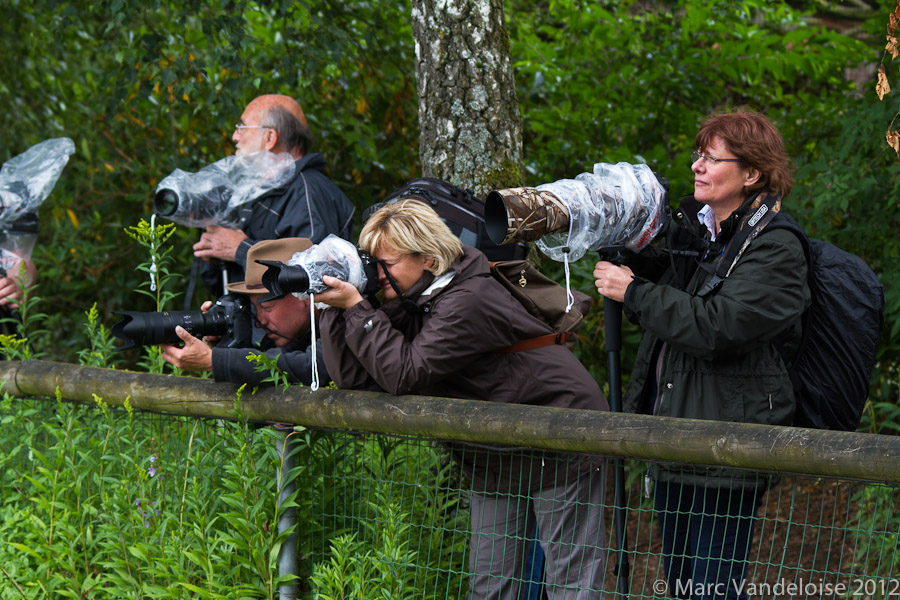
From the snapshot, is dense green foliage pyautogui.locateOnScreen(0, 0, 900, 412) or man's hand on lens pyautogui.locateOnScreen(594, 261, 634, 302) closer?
man's hand on lens pyautogui.locateOnScreen(594, 261, 634, 302)

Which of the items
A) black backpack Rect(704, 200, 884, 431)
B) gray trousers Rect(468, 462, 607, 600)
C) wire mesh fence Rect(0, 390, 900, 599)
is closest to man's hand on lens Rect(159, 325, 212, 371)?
wire mesh fence Rect(0, 390, 900, 599)

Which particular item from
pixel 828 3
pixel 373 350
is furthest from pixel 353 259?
pixel 828 3

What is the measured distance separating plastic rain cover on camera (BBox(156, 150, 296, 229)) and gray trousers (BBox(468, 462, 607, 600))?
1797 mm

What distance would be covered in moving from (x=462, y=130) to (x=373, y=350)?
5.10ft

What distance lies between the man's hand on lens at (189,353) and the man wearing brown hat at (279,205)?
695mm

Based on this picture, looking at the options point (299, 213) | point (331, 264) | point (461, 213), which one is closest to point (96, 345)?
point (299, 213)

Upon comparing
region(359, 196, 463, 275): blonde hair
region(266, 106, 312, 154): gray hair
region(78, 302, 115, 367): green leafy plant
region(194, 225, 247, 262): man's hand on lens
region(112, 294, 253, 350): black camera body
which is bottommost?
region(78, 302, 115, 367): green leafy plant

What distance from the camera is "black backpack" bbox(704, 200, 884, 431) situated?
2.81 m

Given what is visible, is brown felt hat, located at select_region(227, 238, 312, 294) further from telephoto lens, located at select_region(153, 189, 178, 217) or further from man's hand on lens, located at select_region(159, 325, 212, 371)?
telephoto lens, located at select_region(153, 189, 178, 217)

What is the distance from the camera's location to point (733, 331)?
262cm

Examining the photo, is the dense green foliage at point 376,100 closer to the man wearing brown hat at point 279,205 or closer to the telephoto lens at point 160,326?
the man wearing brown hat at point 279,205

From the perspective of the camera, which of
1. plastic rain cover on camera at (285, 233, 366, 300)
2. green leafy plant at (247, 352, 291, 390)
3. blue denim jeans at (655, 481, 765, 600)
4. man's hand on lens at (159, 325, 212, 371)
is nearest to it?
blue denim jeans at (655, 481, 765, 600)

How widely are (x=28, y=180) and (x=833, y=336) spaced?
12.4ft

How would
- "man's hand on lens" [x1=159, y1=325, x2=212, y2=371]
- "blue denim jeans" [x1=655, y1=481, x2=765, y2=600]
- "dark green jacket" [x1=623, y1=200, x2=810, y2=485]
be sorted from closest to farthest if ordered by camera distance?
"dark green jacket" [x1=623, y1=200, x2=810, y2=485] < "blue denim jeans" [x1=655, y1=481, x2=765, y2=600] < "man's hand on lens" [x1=159, y1=325, x2=212, y2=371]
